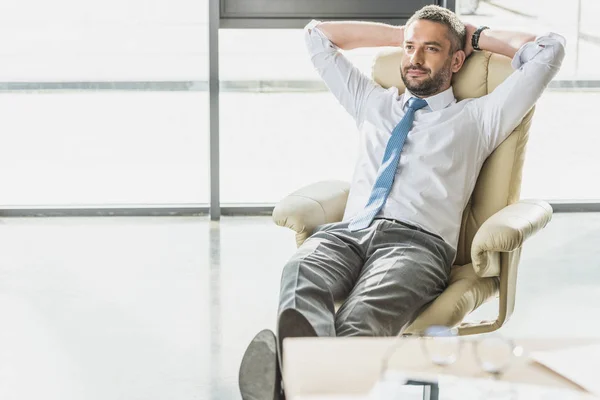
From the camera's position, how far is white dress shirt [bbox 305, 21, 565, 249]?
2.91m

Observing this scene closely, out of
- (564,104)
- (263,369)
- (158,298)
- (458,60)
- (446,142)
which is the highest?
(458,60)

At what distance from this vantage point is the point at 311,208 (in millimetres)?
2980

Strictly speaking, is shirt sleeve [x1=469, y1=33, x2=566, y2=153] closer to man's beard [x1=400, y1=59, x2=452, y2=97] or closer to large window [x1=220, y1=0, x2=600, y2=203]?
man's beard [x1=400, y1=59, x2=452, y2=97]

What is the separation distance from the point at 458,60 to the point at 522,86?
11.6 inches

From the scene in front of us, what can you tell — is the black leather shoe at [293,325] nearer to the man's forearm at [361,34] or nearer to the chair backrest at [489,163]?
the chair backrest at [489,163]

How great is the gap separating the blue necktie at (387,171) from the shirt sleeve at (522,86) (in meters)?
0.25

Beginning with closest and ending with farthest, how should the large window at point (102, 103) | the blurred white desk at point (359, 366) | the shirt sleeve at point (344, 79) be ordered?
the blurred white desk at point (359, 366) < the shirt sleeve at point (344, 79) < the large window at point (102, 103)

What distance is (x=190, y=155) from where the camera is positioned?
Answer: 5.39m

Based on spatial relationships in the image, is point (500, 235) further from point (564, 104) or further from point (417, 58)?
point (564, 104)

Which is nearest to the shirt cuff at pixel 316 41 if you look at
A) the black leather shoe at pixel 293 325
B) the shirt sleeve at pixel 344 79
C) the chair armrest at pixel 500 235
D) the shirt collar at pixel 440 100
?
the shirt sleeve at pixel 344 79

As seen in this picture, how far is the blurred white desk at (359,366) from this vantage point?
1.75m

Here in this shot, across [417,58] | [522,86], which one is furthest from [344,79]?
[522,86]

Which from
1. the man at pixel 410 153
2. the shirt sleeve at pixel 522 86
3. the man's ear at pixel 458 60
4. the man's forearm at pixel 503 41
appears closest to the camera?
the man at pixel 410 153

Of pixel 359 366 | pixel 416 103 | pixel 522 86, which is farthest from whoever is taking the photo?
pixel 416 103
